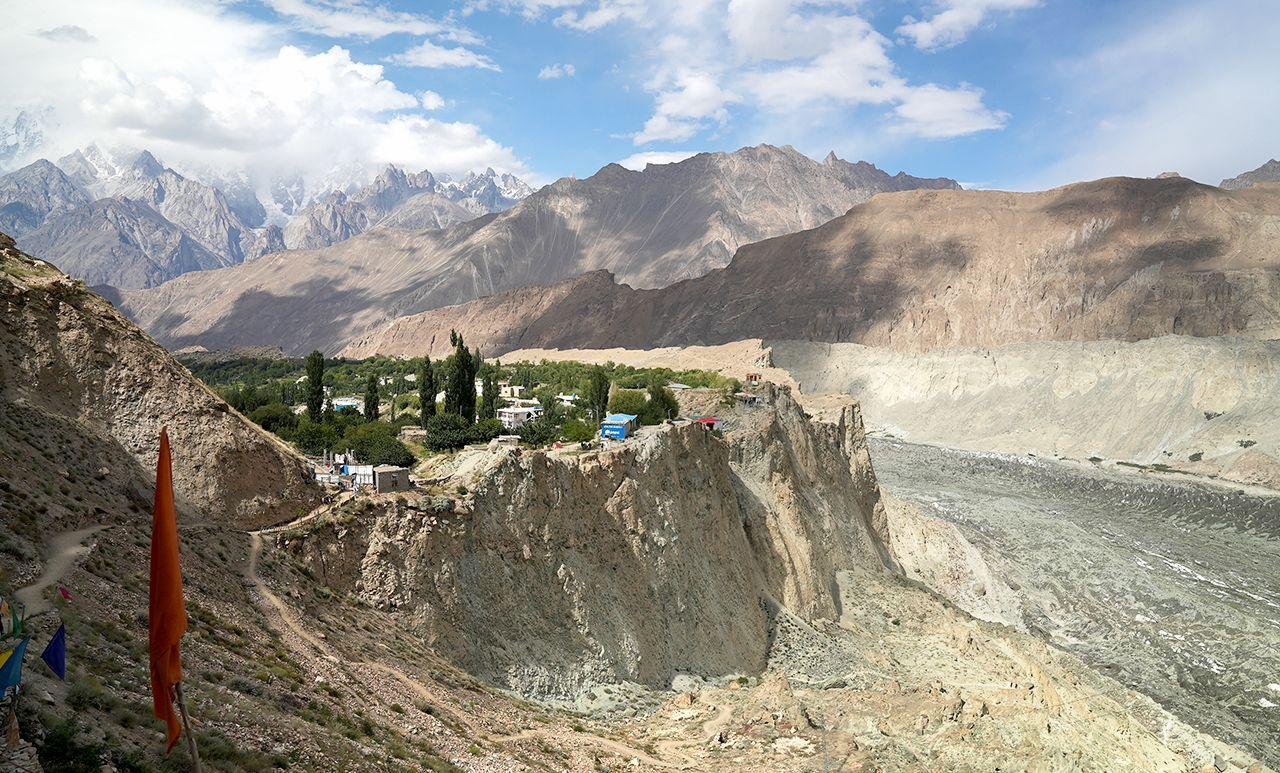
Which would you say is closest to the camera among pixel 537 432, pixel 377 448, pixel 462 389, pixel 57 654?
pixel 57 654

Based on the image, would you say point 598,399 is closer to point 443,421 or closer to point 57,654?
point 443,421

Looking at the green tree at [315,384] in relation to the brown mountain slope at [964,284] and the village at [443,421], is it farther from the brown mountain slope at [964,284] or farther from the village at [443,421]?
the brown mountain slope at [964,284]

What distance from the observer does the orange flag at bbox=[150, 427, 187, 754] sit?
24.4ft

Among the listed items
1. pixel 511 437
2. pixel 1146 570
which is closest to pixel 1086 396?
pixel 1146 570

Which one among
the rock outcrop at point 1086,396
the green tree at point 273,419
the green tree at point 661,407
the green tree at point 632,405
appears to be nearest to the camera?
the green tree at point 273,419

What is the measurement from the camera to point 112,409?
1658 centimetres

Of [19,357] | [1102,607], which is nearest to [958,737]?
[19,357]

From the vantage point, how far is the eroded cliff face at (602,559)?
18.5 metres

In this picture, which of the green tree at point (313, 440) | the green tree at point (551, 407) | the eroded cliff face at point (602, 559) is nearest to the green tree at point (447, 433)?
the green tree at point (313, 440)

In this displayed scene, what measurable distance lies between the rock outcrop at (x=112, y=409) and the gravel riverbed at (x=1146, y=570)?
32.4 metres

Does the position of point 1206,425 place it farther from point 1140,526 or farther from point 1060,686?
point 1060,686

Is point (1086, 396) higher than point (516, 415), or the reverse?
point (516, 415)

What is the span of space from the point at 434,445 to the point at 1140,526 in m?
51.9

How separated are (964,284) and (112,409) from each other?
14102 cm
